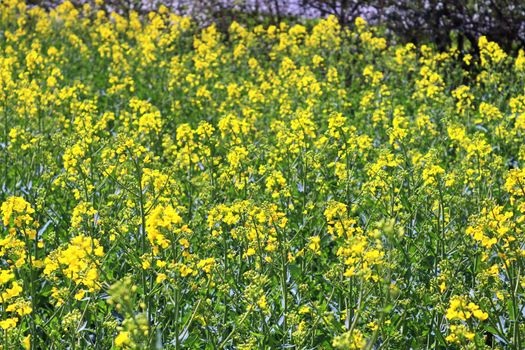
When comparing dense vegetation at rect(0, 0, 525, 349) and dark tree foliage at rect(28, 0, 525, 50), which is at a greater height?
dark tree foliage at rect(28, 0, 525, 50)

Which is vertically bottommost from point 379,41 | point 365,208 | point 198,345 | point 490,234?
point 198,345

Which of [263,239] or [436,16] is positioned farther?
[436,16]

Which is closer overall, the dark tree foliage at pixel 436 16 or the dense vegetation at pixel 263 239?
the dense vegetation at pixel 263 239

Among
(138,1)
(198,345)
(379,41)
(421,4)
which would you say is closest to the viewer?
(198,345)

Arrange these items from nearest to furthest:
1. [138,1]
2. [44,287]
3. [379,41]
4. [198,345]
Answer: [198,345] → [44,287] → [379,41] → [138,1]

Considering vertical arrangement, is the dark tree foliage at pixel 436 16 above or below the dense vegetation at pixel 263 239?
above

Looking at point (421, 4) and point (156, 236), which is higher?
point (421, 4)

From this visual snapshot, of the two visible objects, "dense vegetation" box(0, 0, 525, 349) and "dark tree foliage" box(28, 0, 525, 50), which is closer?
"dense vegetation" box(0, 0, 525, 349)

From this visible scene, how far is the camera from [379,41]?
9.36 meters

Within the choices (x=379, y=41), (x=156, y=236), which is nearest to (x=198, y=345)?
(x=156, y=236)

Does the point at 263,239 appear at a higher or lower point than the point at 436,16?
lower

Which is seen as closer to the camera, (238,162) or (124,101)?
(238,162)

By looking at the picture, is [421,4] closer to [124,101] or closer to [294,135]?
[124,101]

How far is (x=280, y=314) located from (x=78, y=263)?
4.30 ft
